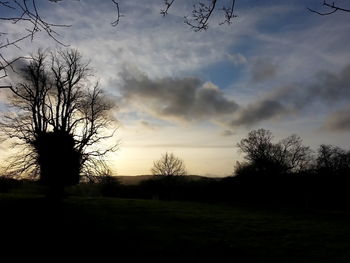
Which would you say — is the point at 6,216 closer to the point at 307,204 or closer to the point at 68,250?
the point at 68,250

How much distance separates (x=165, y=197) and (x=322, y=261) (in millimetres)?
39024

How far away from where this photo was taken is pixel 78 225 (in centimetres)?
1458

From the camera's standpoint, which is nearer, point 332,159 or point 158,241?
point 158,241

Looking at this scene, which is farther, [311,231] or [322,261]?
[311,231]

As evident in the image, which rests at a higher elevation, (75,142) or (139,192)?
(75,142)

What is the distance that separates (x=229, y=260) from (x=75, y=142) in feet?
68.5

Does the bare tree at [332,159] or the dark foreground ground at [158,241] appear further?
the bare tree at [332,159]

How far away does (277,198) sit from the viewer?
41.0 meters

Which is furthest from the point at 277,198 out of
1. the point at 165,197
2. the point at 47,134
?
the point at 47,134

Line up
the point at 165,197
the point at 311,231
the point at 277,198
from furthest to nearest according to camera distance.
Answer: the point at 165,197 → the point at 277,198 → the point at 311,231

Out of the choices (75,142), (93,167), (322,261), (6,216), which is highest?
(75,142)

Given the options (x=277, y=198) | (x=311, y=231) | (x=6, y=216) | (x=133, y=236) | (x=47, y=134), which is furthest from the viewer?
(x=277, y=198)

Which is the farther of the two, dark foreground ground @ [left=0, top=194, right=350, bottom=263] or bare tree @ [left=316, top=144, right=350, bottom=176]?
bare tree @ [left=316, top=144, right=350, bottom=176]

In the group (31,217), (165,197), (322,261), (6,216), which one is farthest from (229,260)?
(165,197)
